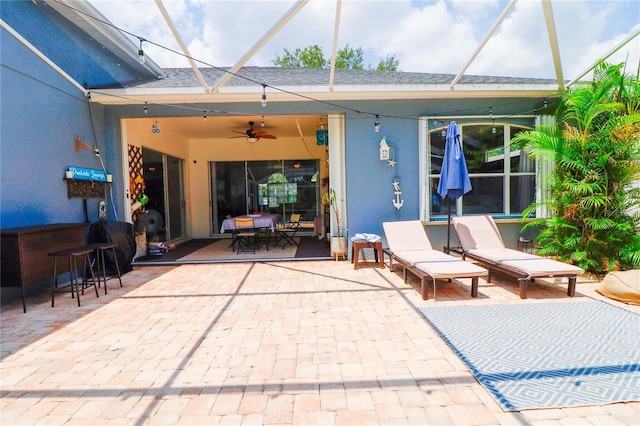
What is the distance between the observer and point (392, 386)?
2217 millimetres

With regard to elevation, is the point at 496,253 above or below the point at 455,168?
below

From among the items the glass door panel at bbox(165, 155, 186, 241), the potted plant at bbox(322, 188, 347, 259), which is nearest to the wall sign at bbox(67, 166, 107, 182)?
the glass door panel at bbox(165, 155, 186, 241)

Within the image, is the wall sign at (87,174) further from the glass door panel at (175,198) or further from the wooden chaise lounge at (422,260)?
the wooden chaise lounge at (422,260)

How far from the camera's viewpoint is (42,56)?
470cm

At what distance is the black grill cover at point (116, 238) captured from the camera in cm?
548

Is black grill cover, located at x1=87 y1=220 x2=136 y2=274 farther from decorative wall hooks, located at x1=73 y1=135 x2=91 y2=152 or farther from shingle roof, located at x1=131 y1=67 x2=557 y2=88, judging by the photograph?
shingle roof, located at x1=131 y1=67 x2=557 y2=88

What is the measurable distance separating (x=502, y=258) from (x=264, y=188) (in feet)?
26.3

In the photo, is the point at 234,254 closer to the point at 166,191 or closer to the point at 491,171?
the point at 166,191

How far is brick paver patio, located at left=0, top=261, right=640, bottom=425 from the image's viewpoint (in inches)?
76.8

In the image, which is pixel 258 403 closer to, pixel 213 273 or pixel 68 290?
pixel 213 273

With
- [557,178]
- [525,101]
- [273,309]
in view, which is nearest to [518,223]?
[557,178]

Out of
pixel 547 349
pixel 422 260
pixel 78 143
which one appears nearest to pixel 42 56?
pixel 78 143

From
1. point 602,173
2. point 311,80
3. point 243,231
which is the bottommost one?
point 243,231

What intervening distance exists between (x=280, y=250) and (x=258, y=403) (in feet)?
18.9
